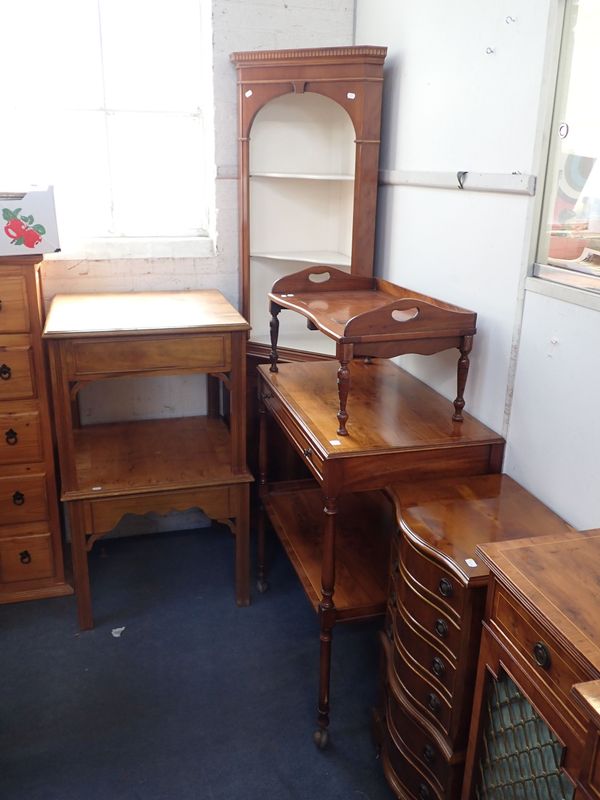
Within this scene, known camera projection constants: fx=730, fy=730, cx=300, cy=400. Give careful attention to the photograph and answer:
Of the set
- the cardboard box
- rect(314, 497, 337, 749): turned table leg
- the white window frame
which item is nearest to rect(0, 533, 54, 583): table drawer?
the cardboard box

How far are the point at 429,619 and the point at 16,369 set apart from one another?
1.77 meters

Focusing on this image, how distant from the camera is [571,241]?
189 cm

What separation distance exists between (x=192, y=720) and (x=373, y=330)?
55.3 inches

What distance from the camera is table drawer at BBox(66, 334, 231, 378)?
2539mm

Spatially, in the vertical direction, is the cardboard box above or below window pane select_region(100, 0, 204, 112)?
below

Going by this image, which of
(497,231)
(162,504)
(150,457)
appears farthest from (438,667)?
(150,457)

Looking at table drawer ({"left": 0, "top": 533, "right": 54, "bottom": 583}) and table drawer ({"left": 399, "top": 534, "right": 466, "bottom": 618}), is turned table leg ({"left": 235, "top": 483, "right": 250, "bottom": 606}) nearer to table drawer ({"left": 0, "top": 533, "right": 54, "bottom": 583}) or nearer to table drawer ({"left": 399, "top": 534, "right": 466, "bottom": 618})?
table drawer ({"left": 0, "top": 533, "right": 54, "bottom": 583})

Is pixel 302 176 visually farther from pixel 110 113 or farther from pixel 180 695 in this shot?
pixel 180 695

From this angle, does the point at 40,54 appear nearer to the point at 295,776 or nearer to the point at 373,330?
the point at 373,330

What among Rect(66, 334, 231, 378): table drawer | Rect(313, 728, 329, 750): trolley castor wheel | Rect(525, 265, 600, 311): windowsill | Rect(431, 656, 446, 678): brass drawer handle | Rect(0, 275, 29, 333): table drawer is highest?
Rect(525, 265, 600, 311): windowsill

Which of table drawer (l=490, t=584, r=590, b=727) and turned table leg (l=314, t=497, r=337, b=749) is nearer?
table drawer (l=490, t=584, r=590, b=727)

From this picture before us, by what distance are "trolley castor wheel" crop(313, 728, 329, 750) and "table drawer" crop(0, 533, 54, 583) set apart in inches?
52.7

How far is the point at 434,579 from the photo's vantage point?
1.80m

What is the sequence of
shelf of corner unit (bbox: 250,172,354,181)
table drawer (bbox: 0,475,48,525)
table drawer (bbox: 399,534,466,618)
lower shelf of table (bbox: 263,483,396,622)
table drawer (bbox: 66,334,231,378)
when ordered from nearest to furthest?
table drawer (bbox: 399,534,466,618), lower shelf of table (bbox: 263,483,396,622), table drawer (bbox: 66,334,231,378), table drawer (bbox: 0,475,48,525), shelf of corner unit (bbox: 250,172,354,181)
